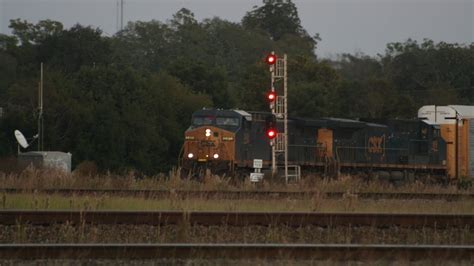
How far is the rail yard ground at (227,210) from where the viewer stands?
41.6 ft

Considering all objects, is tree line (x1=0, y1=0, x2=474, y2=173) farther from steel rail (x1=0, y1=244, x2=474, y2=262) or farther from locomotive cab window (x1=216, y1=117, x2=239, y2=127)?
steel rail (x1=0, y1=244, x2=474, y2=262)

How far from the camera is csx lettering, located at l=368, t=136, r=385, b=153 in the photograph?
32688 millimetres

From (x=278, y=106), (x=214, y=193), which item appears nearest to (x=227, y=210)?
(x=214, y=193)

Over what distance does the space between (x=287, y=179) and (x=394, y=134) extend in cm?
932

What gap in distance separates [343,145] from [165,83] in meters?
19.5

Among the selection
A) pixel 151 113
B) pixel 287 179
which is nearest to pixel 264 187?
pixel 287 179

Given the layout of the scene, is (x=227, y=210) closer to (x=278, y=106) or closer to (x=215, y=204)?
(x=215, y=204)

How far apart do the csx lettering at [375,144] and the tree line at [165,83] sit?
501 inches

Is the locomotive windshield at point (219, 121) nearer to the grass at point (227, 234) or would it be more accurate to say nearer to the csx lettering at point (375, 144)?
the csx lettering at point (375, 144)

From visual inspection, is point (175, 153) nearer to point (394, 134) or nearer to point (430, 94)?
point (394, 134)

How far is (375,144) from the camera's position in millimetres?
32844

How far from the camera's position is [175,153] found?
4544 centimetres

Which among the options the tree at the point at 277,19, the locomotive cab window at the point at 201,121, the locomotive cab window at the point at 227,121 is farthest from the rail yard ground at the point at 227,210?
the tree at the point at 277,19

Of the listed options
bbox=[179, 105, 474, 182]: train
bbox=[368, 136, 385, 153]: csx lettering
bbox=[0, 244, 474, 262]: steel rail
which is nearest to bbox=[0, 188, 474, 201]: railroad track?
bbox=[179, 105, 474, 182]: train
